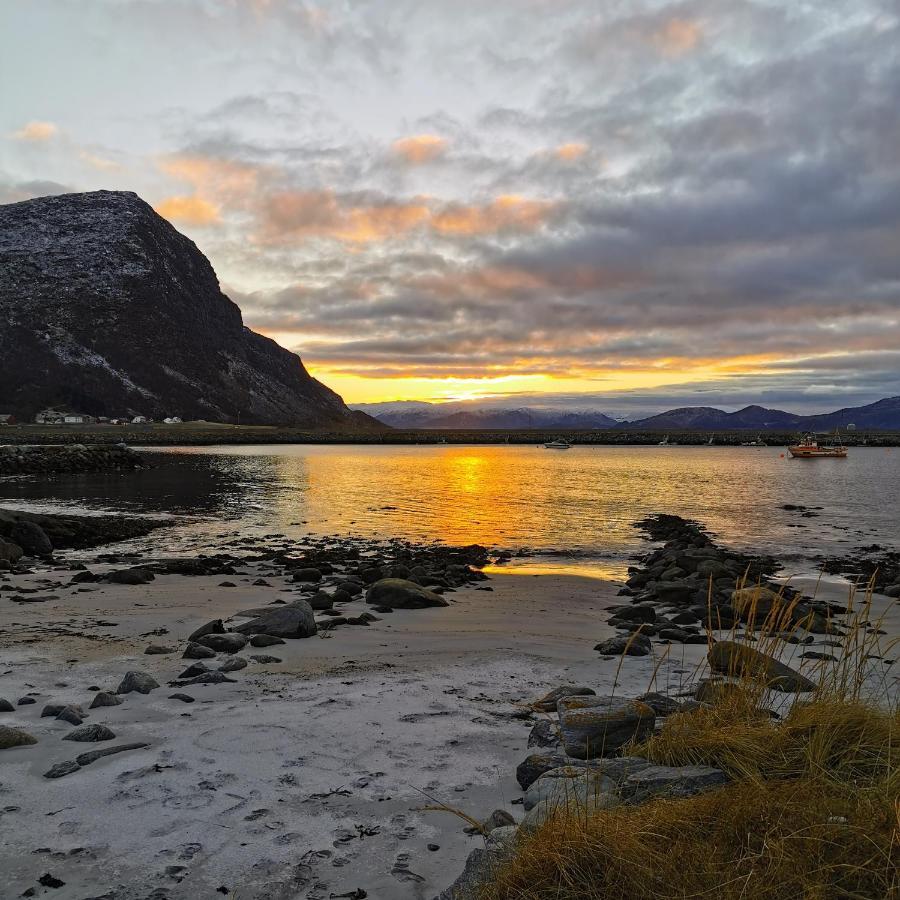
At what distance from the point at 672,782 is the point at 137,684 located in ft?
21.6

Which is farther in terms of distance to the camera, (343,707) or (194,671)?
(194,671)

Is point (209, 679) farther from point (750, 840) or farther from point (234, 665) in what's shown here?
point (750, 840)

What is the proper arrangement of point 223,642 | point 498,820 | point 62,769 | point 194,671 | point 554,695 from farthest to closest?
point 223,642 < point 194,671 < point 554,695 < point 62,769 < point 498,820

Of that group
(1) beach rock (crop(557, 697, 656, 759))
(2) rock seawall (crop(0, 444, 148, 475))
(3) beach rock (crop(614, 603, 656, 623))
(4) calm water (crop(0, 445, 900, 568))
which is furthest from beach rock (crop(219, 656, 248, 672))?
(2) rock seawall (crop(0, 444, 148, 475))

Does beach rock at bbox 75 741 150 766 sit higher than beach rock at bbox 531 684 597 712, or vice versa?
beach rock at bbox 75 741 150 766

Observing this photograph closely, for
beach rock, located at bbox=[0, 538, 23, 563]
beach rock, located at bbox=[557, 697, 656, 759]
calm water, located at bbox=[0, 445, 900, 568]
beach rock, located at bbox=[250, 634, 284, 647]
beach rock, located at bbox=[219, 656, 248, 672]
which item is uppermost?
beach rock, located at bbox=[557, 697, 656, 759]

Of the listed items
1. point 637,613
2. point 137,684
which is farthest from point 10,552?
point 637,613

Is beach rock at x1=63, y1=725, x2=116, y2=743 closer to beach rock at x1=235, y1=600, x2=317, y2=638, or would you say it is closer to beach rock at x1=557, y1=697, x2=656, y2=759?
beach rock at x1=557, y1=697, x2=656, y2=759

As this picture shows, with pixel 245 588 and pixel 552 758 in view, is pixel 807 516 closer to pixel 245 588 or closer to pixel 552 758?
pixel 245 588

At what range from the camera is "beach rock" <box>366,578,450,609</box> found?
14906 millimetres

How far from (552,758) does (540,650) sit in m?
5.52

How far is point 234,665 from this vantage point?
373 inches

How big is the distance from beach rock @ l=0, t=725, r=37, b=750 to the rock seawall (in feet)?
206

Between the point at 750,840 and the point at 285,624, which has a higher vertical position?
the point at 750,840
